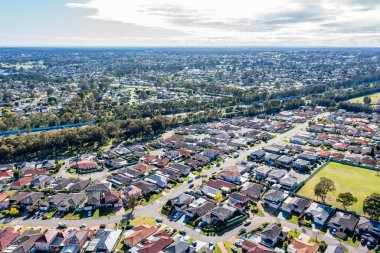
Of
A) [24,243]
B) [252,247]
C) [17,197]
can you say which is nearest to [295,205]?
[252,247]

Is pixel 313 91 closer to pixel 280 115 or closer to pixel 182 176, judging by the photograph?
pixel 280 115

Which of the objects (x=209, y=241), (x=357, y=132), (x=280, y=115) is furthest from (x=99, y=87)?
(x=209, y=241)

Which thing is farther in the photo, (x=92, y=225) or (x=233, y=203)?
(x=233, y=203)

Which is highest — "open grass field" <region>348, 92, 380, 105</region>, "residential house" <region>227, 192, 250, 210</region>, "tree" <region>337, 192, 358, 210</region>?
"open grass field" <region>348, 92, 380, 105</region>

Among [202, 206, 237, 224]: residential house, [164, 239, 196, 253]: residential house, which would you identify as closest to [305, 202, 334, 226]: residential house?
[202, 206, 237, 224]: residential house

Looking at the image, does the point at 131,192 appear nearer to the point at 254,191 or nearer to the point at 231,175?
the point at 231,175

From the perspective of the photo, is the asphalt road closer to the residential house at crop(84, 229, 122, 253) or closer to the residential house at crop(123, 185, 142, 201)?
the residential house at crop(123, 185, 142, 201)
